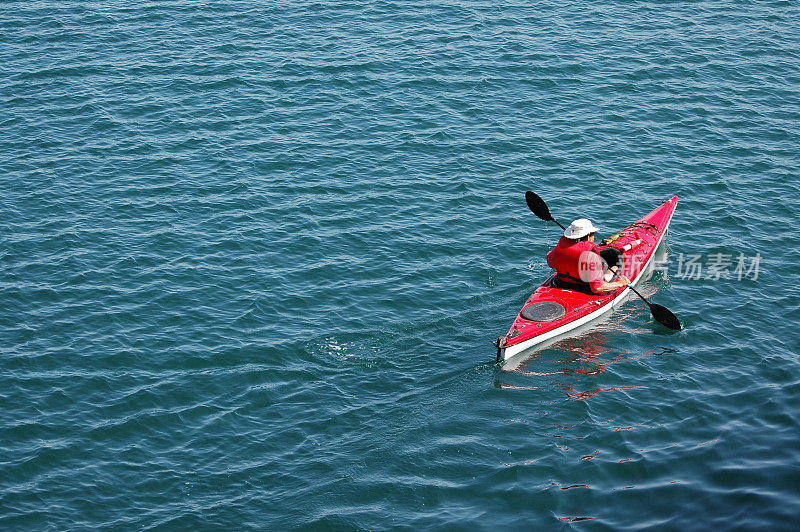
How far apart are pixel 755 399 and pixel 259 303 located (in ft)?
28.0

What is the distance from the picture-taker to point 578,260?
14.5 metres

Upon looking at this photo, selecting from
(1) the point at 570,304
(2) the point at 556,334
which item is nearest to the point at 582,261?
(1) the point at 570,304

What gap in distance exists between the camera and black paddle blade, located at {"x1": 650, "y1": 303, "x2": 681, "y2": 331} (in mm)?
14234

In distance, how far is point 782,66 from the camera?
2441 cm

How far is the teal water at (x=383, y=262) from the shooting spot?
11148 millimetres

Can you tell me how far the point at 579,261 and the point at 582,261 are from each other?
0.17 feet

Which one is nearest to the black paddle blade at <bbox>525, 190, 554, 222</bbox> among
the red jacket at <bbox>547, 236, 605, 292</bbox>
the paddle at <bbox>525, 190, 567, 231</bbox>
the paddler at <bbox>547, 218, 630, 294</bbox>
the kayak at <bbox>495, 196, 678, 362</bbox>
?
A: the paddle at <bbox>525, 190, 567, 231</bbox>

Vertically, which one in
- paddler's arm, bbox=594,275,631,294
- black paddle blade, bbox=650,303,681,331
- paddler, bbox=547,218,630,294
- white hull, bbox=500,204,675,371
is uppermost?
paddler, bbox=547,218,630,294

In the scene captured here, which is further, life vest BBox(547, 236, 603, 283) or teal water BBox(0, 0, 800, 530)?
life vest BBox(547, 236, 603, 283)

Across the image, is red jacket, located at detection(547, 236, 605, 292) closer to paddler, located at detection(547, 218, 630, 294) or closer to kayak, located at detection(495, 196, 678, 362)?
paddler, located at detection(547, 218, 630, 294)

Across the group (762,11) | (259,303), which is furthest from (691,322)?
(762,11)

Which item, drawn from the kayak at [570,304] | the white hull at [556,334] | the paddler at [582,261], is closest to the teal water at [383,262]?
the white hull at [556,334]

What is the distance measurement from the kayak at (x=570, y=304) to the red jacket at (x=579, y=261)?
329 mm

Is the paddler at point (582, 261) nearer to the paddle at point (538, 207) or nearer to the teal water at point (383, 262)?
the teal water at point (383, 262)
